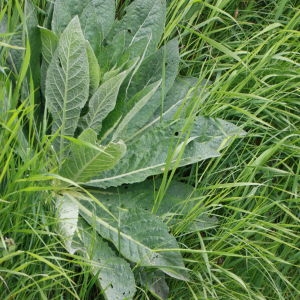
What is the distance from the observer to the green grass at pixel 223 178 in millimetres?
1727

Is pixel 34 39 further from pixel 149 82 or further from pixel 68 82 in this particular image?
pixel 149 82

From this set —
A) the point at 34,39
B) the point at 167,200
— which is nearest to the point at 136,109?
the point at 167,200

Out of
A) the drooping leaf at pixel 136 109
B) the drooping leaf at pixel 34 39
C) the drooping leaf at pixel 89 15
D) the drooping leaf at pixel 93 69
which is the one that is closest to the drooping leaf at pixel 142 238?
the drooping leaf at pixel 136 109

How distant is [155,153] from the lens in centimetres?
205

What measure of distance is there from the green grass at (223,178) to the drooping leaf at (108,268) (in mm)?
46

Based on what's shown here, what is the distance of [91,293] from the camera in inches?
75.2

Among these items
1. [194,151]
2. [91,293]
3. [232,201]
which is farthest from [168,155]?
[91,293]

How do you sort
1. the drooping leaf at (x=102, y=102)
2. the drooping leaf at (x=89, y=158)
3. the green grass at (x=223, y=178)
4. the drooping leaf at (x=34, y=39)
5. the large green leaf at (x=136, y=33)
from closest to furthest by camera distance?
the green grass at (x=223, y=178), the drooping leaf at (x=89, y=158), the drooping leaf at (x=102, y=102), the drooping leaf at (x=34, y=39), the large green leaf at (x=136, y=33)

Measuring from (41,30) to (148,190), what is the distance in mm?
621

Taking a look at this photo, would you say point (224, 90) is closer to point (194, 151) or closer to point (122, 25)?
point (194, 151)

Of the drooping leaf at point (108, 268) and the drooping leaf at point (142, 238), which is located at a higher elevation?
the drooping leaf at point (142, 238)

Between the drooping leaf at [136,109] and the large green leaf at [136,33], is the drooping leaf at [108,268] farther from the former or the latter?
the large green leaf at [136,33]

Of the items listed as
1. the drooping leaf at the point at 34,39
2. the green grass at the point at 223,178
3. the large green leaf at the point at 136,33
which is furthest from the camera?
the large green leaf at the point at 136,33

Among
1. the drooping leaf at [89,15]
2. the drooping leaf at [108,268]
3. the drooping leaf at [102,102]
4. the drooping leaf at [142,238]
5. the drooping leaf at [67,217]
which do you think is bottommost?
the drooping leaf at [108,268]
